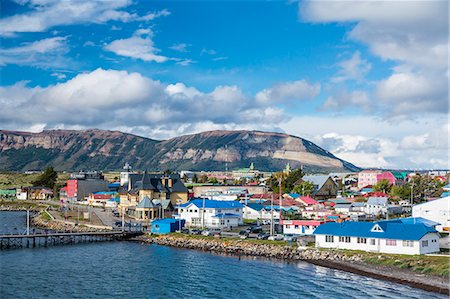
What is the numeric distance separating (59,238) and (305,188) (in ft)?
184

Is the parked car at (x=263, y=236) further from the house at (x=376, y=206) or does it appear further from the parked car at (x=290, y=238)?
the house at (x=376, y=206)

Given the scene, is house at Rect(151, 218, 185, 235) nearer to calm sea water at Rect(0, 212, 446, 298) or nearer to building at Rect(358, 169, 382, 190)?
calm sea water at Rect(0, 212, 446, 298)

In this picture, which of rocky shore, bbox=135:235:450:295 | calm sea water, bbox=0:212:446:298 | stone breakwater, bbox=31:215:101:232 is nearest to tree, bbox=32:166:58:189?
stone breakwater, bbox=31:215:101:232

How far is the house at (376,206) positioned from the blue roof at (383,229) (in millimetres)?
29195

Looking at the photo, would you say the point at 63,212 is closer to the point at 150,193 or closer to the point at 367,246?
the point at 150,193

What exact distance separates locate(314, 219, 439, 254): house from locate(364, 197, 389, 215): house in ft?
96.8

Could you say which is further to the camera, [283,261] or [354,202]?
[354,202]

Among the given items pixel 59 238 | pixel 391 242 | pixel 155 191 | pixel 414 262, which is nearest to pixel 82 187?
pixel 155 191

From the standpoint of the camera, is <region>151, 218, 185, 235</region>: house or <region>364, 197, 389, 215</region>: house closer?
<region>151, 218, 185, 235</region>: house

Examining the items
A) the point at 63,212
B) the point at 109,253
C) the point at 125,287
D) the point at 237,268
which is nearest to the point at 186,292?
the point at 125,287

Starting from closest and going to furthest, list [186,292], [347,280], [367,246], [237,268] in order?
[186,292] → [347,280] → [237,268] → [367,246]

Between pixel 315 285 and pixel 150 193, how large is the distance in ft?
164

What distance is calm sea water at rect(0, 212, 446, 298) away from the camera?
1293 inches

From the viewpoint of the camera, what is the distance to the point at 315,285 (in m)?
34.9
